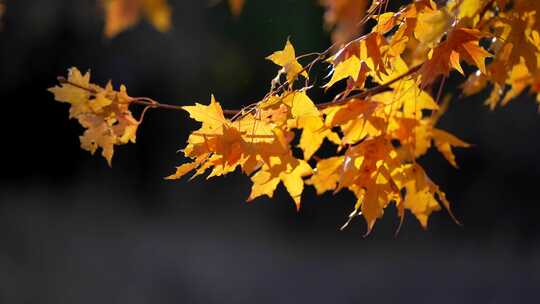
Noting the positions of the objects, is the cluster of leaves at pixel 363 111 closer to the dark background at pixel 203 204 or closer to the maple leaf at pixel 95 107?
the maple leaf at pixel 95 107

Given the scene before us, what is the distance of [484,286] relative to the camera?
142 inches

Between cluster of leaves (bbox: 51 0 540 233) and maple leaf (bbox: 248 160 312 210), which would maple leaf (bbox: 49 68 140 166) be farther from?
maple leaf (bbox: 248 160 312 210)

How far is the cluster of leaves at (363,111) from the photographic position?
1138mm

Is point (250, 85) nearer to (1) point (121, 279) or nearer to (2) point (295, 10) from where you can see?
(2) point (295, 10)

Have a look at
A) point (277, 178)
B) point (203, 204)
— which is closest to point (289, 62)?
point (277, 178)

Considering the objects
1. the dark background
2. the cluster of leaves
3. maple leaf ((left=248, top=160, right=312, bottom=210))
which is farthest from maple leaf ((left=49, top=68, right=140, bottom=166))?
the dark background

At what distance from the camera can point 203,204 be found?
4270mm

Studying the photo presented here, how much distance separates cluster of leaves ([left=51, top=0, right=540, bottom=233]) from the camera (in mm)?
1138

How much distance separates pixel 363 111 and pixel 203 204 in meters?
2.97

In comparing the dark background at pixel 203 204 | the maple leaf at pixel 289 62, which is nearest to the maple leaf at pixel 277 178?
the maple leaf at pixel 289 62

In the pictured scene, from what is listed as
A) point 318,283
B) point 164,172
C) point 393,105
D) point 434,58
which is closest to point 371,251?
point 318,283

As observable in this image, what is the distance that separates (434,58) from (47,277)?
307 cm

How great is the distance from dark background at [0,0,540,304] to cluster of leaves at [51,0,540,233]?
87.6 inches

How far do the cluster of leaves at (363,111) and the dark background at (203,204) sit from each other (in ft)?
7.30
